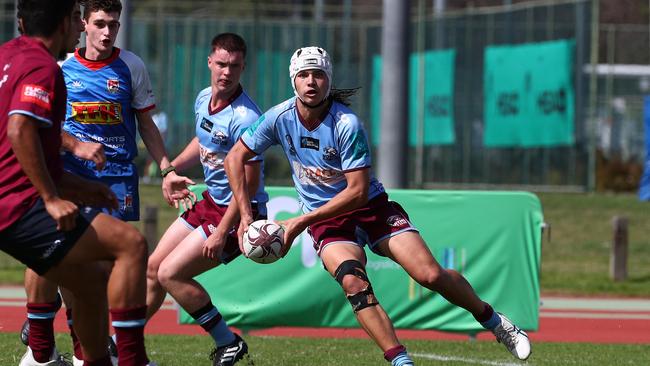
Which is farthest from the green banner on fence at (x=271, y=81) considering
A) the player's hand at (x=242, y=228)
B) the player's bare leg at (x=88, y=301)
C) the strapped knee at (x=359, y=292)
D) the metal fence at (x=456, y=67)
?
the player's bare leg at (x=88, y=301)

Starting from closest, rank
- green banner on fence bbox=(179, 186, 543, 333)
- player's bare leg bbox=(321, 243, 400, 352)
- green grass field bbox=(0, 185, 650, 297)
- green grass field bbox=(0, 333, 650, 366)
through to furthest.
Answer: player's bare leg bbox=(321, 243, 400, 352) < green grass field bbox=(0, 333, 650, 366) < green banner on fence bbox=(179, 186, 543, 333) < green grass field bbox=(0, 185, 650, 297)

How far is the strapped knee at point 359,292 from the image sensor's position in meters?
7.69

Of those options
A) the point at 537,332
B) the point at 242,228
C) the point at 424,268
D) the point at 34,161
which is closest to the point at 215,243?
the point at 242,228

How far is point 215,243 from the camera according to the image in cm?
838

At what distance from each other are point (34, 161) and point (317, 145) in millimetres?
2453

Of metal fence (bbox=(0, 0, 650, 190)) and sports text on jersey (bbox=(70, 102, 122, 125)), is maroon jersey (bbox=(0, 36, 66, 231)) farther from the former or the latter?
metal fence (bbox=(0, 0, 650, 190))

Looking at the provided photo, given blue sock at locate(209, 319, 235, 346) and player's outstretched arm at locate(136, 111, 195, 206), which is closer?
player's outstretched arm at locate(136, 111, 195, 206)

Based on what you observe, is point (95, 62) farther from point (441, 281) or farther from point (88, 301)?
point (441, 281)

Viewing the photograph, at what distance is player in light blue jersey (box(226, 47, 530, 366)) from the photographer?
7.77 m

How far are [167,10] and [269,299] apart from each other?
100 feet

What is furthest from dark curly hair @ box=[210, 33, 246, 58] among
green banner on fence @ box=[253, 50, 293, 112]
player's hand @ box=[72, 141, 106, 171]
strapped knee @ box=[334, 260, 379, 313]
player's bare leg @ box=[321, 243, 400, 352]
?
green banner on fence @ box=[253, 50, 293, 112]

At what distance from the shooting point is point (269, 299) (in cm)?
1192

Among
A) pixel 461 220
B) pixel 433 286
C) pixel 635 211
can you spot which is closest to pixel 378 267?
pixel 461 220

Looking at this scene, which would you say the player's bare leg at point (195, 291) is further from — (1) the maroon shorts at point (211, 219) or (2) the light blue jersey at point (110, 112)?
Answer: (2) the light blue jersey at point (110, 112)
